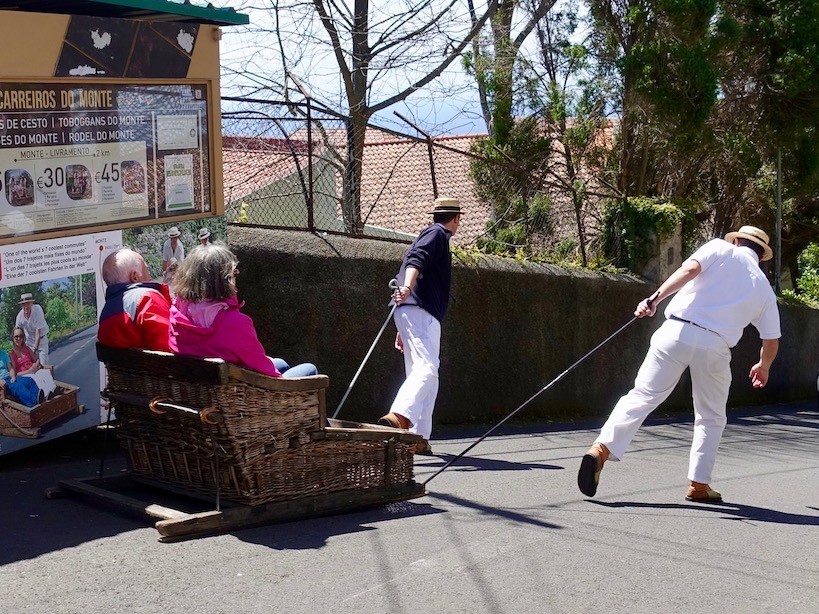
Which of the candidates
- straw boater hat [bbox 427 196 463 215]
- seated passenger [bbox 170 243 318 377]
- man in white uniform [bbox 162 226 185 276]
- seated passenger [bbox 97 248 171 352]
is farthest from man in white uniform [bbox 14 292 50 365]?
straw boater hat [bbox 427 196 463 215]

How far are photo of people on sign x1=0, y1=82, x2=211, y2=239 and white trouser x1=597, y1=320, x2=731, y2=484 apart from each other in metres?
3.15

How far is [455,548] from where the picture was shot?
5.27 m

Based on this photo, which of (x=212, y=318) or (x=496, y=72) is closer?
(x=212, y=318)

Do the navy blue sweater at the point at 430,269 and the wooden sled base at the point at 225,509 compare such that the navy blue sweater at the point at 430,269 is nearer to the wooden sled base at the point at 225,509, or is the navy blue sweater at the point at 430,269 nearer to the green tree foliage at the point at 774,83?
the wooden sled base at the point at 225,509

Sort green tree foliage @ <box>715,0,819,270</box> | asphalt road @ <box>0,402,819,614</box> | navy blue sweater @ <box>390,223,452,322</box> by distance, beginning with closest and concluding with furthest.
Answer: asphalt road @ <box>0,402,819,614</box> < navy blue sweater @ <box>390,223,452,322</box> < green tree foliage @ <box>715,0,819,270</box>

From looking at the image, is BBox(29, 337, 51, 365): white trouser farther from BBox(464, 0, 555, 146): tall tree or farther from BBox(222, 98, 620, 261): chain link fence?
BBox(464, 0, 555, 146): tall tree

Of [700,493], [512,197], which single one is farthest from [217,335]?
[512,197]

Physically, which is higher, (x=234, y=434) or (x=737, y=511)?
(x=234, y=434)

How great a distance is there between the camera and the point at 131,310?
567 centimetres

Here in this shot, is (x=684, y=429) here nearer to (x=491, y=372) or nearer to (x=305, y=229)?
(x=491, y=372)

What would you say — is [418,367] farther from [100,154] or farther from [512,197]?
[512,197]

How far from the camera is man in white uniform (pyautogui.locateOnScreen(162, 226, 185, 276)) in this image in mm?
7066

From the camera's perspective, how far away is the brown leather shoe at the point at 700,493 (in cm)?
684

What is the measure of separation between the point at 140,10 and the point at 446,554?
3.82 meters
